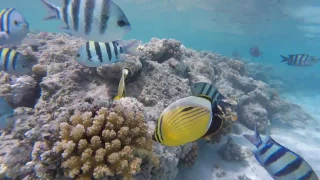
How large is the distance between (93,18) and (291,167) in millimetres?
2759

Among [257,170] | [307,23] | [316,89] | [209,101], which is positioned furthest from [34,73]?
[307,23]

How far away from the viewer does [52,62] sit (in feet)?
15.2

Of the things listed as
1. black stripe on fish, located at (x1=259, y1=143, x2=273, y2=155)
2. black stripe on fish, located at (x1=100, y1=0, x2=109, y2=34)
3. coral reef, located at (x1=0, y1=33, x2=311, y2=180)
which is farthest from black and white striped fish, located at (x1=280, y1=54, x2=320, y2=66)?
black stripe on fish, located at (x1=100, y1=0, x2=109, y2=34)

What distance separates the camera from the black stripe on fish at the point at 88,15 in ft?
7.01

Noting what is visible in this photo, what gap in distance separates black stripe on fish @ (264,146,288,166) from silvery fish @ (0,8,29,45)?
15.8ft

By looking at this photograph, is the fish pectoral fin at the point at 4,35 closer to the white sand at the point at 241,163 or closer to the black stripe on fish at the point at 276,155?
the white sand at the point at 241,163

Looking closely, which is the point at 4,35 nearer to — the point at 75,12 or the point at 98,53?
the point at 98,53

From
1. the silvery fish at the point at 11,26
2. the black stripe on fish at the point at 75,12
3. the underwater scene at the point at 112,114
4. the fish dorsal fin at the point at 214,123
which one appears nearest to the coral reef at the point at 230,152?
the underwater scene at the point at 112,114

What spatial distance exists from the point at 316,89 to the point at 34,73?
27.2 meters

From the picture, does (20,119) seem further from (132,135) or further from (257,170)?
(257,170)

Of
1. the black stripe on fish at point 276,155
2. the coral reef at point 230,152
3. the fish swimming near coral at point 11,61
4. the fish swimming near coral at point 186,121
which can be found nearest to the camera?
the fish swimming near coral at point 186,121

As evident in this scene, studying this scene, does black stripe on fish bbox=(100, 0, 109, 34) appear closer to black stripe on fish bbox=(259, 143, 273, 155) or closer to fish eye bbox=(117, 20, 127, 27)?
fish eye bbox=(117, 20, 127, 27)

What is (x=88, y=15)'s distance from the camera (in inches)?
85.3

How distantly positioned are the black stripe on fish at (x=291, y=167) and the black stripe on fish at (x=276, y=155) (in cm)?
12
